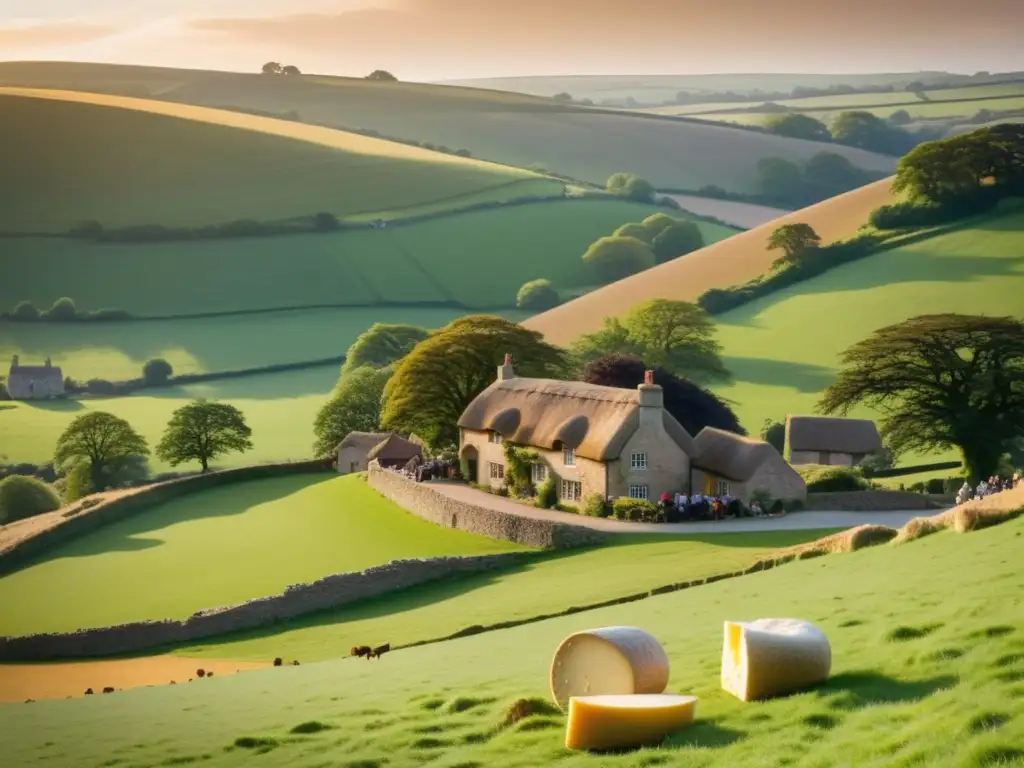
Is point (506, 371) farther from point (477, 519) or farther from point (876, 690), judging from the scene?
point (876, 690)

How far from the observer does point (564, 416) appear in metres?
54.0

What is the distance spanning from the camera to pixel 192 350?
111 meters

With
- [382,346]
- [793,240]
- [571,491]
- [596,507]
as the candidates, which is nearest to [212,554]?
[571,491]

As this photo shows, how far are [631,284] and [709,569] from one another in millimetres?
72696

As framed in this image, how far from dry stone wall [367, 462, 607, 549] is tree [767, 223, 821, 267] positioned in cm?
4922

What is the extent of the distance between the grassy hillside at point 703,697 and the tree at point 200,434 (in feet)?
180

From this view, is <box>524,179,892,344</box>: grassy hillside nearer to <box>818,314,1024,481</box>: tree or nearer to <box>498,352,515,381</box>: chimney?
<box>498,352,515,381</box>: chimney

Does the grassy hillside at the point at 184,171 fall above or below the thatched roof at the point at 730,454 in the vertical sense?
above

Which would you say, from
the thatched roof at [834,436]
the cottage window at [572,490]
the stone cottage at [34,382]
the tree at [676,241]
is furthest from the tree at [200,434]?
the tree at [676,241]

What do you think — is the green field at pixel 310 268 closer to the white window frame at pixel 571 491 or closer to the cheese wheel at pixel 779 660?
the white window frame at pixel 571 491

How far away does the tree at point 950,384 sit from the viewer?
54.7m

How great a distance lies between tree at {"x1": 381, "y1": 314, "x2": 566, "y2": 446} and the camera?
212 feet

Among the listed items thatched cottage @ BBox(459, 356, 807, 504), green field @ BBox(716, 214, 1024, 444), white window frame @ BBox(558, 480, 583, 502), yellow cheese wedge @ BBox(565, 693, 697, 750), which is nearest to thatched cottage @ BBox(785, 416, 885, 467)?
green field @ BBox(716, 214, 1024, 444)

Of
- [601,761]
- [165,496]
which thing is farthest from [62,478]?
[601,761]
